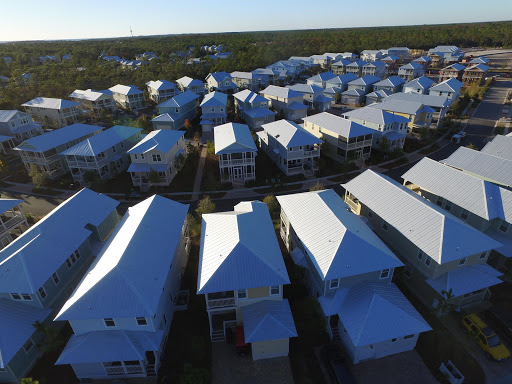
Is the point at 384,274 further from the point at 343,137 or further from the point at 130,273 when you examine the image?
the point at 343,137

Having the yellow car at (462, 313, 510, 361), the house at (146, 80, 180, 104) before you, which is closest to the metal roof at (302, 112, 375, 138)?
→ the yellow car at (462, 313, 510, 361)

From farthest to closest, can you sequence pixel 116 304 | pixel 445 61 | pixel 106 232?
pixel 445 61, pixel 106 232, pixel 116 304

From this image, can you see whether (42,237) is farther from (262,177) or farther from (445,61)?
(445,61)

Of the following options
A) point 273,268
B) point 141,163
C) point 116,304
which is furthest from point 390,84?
point 116,304

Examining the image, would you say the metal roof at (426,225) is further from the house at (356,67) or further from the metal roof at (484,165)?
the house at (356,67)

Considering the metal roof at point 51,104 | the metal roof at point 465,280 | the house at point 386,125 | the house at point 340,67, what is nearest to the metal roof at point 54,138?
the metal roof at point 51,104

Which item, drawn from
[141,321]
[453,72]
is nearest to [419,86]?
[453,72]
